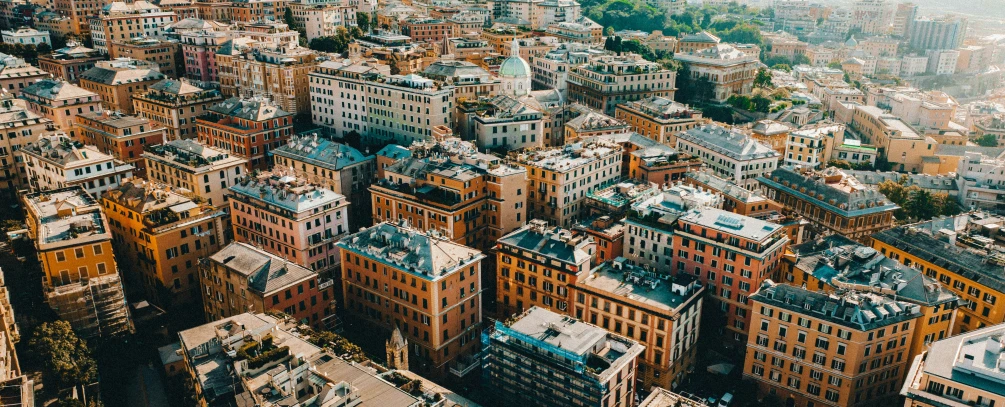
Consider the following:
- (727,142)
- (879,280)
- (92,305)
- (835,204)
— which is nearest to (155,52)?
(92,305)

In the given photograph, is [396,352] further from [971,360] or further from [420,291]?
[971,360]

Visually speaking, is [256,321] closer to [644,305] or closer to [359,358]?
[359,358]

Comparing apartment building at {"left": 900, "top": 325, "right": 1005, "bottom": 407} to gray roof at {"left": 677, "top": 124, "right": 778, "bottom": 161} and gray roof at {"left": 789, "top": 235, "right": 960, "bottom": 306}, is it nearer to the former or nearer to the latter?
gray roof at {"left": 789, "top": 235, "right": 960, "bottom": 306}

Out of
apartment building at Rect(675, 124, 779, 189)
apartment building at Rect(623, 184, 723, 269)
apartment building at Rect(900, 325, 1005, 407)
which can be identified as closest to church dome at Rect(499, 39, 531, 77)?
apartment building at Rect(675, 124, 779, 189)

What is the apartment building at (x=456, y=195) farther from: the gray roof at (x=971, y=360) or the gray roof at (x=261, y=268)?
the gray roof at (x=971, y=360)

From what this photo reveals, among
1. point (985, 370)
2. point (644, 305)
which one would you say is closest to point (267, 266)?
point (644, 305)
